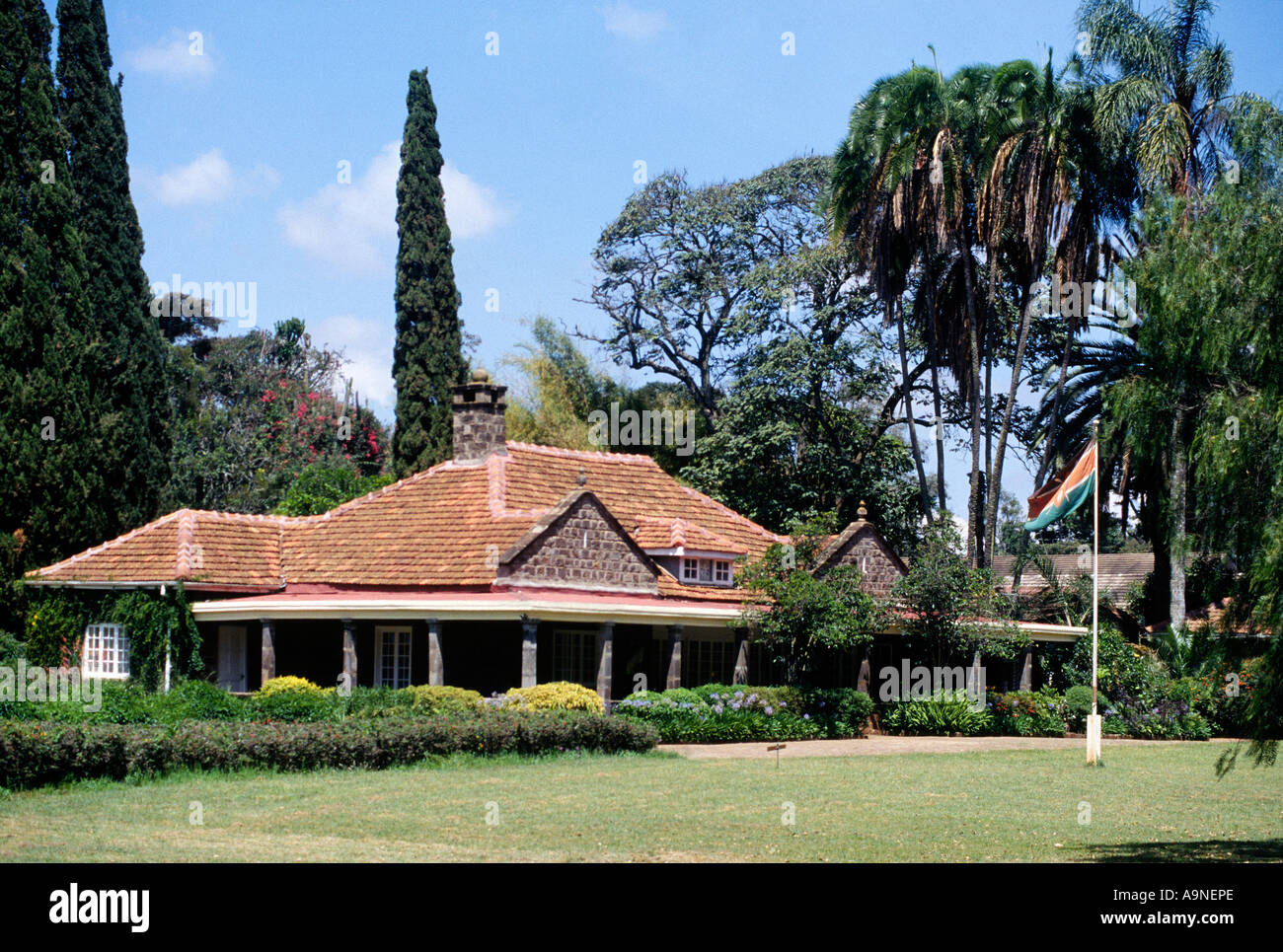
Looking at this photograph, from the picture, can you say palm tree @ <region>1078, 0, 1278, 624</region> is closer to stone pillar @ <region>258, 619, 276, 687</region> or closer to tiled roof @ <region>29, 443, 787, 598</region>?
tiled roof @ <region>29, 443, 787, 598</region>

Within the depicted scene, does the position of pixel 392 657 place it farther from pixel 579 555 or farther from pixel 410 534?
pixel 579 555

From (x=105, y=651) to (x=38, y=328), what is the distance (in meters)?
7.06

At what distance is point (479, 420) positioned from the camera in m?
30.3

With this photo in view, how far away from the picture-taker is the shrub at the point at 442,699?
21578mm

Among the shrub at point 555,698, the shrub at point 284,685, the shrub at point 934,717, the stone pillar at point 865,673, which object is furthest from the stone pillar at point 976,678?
the shrub at point 284,685

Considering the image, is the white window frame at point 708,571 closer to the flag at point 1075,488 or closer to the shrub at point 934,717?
the shrub at point 934,717

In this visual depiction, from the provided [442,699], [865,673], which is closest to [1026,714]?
[865,673]

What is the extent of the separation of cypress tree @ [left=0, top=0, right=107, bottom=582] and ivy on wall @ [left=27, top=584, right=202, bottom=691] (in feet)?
6.41

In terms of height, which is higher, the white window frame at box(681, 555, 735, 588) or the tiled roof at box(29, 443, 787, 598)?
the tiled roof at box(29, 443, 787, 598)

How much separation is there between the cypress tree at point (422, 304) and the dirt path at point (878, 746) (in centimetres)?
1635

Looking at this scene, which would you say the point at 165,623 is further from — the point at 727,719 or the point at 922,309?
the point at 922,309

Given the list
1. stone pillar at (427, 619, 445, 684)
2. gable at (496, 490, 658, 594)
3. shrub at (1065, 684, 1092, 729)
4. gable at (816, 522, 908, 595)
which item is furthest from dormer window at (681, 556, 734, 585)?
shrub at (1065, 684, 1092, 729)

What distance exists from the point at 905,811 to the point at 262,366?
4595cm

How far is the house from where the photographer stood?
25.4 m
